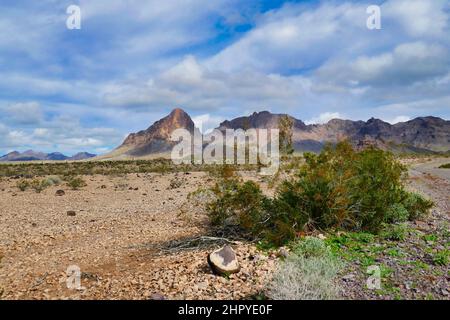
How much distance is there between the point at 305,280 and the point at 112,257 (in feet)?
15.3

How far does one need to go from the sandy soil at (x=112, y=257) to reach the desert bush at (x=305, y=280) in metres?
0.51

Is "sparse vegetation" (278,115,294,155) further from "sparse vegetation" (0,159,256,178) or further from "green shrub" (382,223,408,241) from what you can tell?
"sparse vegetation" (0,159,256,178)

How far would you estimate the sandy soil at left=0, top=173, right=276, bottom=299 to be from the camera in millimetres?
6551

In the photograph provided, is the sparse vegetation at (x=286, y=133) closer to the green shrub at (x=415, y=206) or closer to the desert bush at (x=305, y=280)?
the desert bush at (x=305, y=280)

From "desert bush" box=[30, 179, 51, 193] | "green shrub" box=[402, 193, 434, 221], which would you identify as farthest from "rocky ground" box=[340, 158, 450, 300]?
"desert bush" box=[30, 179, 51, 193]

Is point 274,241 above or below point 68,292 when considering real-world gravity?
above

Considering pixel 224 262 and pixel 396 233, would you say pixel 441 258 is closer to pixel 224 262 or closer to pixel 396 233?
pixel 396 233

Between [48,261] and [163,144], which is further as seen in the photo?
[163,144]

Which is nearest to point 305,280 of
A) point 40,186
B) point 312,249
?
point 312,249

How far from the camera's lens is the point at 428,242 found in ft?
27.1
